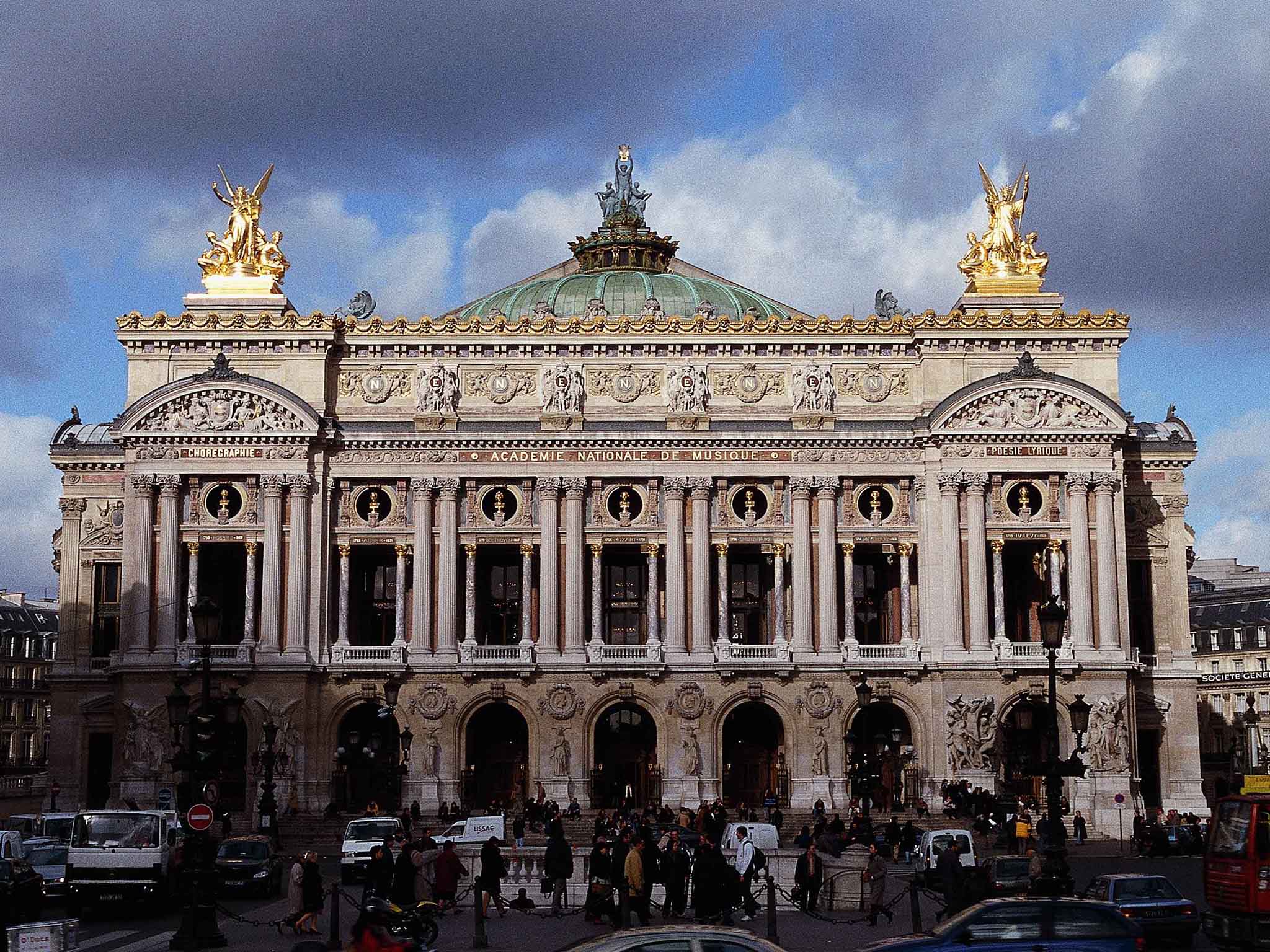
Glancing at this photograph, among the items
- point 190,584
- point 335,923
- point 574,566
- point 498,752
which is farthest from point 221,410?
point 335,923

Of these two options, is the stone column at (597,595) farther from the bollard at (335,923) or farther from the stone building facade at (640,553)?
the bollard at (335,923)

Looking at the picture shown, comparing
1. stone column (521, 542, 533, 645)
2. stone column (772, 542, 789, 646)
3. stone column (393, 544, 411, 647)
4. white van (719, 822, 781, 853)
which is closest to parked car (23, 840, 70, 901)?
white van (719, 822, 781, 853)

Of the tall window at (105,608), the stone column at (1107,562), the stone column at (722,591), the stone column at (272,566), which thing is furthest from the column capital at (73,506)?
the stone column at (1107,562)

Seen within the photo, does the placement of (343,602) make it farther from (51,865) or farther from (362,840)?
(51,865)

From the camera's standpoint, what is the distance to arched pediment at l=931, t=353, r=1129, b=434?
75.1m

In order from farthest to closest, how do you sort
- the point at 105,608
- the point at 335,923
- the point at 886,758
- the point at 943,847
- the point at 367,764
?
the point at 105,608 < the point at 367,764 < the point at 886,758 < the point at 943,847 < the point at 335,923

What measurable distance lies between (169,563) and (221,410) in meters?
6.74

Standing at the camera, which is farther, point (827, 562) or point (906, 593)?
point (906, 593)

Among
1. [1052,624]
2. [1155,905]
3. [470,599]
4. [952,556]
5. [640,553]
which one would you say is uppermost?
[640,553]

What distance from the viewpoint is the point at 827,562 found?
247 feet

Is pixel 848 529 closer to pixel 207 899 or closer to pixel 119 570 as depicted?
pixel 119 570

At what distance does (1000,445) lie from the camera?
75.2 m

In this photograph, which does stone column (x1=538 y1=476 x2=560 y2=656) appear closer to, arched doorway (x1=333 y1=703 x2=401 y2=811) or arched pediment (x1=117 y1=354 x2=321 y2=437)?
arched doorway (x1=333 y1=703 x2=401 y2=811)

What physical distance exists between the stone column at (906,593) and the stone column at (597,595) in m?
12.6
